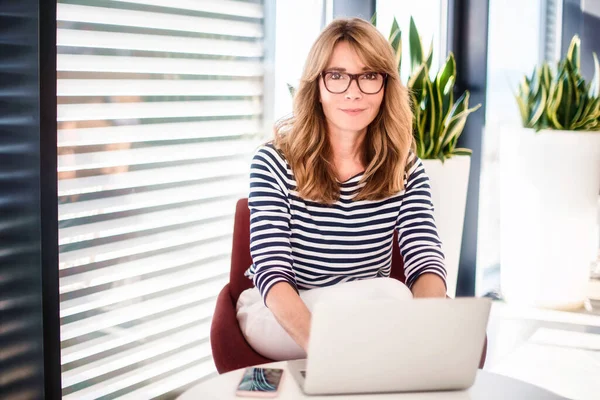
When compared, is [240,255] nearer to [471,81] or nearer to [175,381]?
[175,381]

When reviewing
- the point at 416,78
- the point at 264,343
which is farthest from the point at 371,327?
the point at 416,78

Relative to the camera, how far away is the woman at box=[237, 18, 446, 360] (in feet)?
6.09

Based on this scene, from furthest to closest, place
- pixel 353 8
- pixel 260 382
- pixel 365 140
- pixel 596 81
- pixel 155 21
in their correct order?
pixel 596 81
pixel 353 8
pixel 155 21
pixel 365 140
pixel 260 382

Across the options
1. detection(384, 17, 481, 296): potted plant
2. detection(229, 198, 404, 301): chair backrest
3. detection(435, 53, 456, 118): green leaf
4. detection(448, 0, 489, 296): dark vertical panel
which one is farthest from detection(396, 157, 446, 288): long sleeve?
detection(448, 0, 489, 296): dark vertical panel

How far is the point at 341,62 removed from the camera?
194 cm

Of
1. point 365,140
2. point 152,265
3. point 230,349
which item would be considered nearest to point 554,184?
point 365,140

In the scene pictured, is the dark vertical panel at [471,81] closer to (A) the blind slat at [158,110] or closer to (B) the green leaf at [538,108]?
(B) the green leaf at [538,108]

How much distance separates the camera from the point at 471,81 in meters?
4.18

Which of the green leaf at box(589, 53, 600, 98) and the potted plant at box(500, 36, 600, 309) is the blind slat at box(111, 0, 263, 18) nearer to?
the potted plant at box(500, 36, 600, 309)

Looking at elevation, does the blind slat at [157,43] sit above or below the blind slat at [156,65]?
above

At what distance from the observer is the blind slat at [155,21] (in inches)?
82.6

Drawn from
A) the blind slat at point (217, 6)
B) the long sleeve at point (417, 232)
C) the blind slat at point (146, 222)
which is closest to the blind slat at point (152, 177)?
the blind slat at point (146, 222)

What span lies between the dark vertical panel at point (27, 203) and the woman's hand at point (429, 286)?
1.00 meters

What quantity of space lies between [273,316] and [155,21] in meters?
1.14
